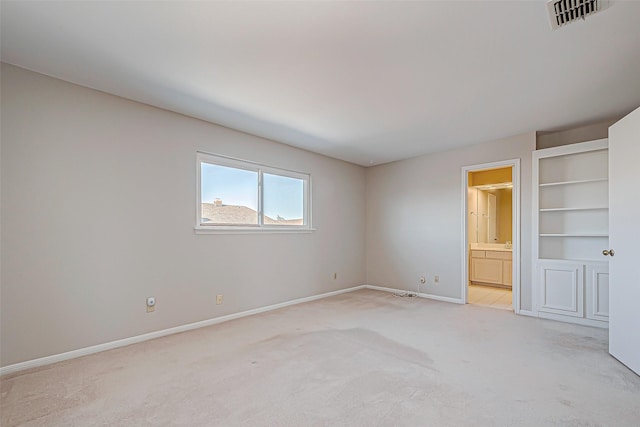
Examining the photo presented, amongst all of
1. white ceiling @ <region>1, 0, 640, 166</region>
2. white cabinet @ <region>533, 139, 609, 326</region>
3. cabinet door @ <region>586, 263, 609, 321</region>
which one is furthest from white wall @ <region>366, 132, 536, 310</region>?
white ceiling @ <region>1, 0, 640, 166</region>

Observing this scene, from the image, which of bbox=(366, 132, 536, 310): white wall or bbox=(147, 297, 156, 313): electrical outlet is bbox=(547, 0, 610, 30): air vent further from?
bbox=(147, 297, 156, 313): electrical outlet

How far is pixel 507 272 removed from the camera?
599 cm

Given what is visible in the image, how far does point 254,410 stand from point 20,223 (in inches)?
96.6

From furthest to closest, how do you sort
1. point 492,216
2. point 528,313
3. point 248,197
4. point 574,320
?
point 492,216
point 248,197
point 528,313
point 574,320

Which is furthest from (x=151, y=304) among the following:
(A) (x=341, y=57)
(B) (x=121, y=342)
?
(A) (x=341, y=57)

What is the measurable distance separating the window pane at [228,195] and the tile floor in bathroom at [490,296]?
12.6ft

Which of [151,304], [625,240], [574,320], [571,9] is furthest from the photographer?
[574,320]

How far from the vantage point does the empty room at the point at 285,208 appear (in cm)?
199

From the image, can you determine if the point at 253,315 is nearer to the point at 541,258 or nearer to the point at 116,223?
the point at 116,223

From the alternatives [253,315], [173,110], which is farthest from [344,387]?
[173,110]

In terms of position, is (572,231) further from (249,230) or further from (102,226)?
(102,226)

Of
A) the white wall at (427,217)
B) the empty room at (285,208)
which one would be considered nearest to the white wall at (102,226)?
the empty room at (285,208)

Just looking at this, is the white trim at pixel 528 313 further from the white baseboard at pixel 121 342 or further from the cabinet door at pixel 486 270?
the white baseboard at pixel 121 342

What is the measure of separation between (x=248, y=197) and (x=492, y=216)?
576 cm
